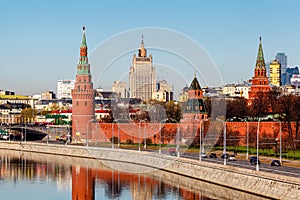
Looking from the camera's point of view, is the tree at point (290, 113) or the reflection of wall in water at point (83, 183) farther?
the tree at point (290, 113)

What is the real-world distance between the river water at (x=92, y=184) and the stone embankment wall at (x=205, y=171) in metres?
0.65

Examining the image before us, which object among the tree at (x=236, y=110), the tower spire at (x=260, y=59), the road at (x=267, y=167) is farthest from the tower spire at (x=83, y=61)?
the road at (x=267, y=167)

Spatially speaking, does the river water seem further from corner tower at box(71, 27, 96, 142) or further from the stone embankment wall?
corner tower at box(71, 27, 96, 142)

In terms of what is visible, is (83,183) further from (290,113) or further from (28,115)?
(28,115)

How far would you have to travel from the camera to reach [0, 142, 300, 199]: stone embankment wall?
38469mm

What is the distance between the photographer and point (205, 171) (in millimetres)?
49156

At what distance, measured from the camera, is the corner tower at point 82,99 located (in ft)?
288

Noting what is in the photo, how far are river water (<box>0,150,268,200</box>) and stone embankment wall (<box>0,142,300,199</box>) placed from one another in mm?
649

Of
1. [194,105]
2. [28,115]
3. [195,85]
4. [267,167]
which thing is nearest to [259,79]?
[195,85]

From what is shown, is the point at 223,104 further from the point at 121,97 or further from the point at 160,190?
the point at 160,190

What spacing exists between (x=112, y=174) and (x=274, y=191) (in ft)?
67.5

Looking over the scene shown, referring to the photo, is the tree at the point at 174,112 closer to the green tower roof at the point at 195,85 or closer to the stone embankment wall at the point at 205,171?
the green tower roof at the point at 195,85

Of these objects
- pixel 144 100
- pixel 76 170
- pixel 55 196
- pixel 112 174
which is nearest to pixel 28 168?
pixel 76 170

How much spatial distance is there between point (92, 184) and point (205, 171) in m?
8.39
